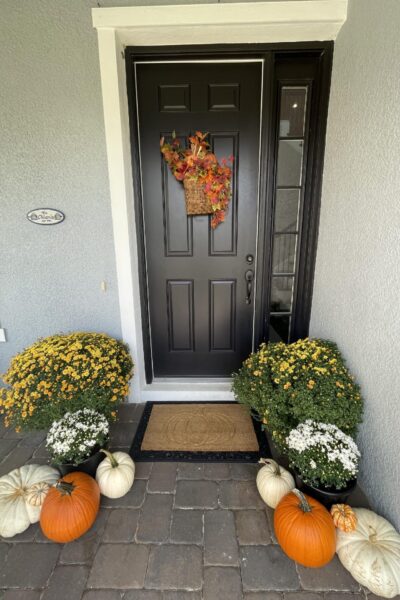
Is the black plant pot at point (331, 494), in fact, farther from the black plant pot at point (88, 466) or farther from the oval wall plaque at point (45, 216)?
the oval wall plaque at point (45, 216)

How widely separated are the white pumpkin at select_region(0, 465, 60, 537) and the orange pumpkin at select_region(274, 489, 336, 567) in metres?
1.19

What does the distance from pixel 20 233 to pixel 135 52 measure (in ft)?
4.80

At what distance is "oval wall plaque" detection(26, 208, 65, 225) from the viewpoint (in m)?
2.07

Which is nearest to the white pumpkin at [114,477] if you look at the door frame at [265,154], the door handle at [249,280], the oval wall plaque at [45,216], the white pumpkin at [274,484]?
the white pumpkin at [274,484]

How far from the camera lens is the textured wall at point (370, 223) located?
1.39 meters

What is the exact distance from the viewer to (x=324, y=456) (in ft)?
4.68

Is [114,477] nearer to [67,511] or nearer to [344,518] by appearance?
[67,511]

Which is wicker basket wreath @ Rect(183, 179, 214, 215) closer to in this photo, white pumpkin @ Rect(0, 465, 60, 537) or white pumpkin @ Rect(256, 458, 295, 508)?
white pumpkin @ Rect(256, 458, 295, 508)

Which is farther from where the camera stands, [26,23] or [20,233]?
[20,233]

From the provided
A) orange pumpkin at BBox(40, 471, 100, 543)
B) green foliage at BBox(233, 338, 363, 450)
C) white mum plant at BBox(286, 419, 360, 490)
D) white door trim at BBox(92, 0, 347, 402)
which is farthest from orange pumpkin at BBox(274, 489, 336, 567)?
white door trim at BBox(92, 0, 347, 402)

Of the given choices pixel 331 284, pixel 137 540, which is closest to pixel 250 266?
pixel 331 284

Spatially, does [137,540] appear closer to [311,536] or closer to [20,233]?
[311,536]

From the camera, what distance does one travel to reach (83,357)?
5.92 feet

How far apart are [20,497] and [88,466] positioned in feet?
1.10
